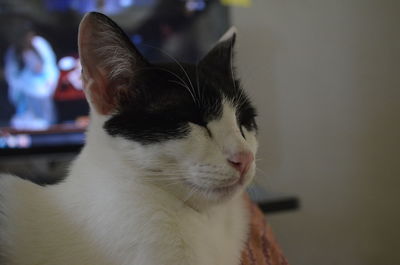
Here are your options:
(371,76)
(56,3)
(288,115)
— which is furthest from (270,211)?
(56,3)

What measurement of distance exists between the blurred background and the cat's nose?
921 millimetres

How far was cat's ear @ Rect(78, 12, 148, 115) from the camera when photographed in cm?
48

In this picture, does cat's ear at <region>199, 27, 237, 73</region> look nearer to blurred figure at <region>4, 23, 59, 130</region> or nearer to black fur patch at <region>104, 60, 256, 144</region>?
black fur patch at <region>104, 60, 256, 144</region>

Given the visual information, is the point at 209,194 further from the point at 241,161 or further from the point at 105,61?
the point at 105,61

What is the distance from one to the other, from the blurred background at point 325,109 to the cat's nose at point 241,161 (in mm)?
921

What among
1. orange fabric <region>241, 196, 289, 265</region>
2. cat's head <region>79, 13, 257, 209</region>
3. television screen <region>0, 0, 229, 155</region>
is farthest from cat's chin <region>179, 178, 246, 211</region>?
television screen <region>0, 0, 229, 155</region>

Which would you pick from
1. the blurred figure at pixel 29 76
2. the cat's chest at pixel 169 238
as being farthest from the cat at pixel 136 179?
the blurred figure at pixel 29 76

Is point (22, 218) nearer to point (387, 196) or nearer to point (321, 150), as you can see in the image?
point (321, 150)

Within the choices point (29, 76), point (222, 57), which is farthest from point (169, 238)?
point (29, 76)

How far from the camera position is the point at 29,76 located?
123 centimetres

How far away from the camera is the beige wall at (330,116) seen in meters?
1.43

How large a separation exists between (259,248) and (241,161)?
0.85 ft

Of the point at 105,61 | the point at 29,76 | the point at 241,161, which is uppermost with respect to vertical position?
the point at 105,61

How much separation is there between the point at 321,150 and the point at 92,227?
3.86 ft
